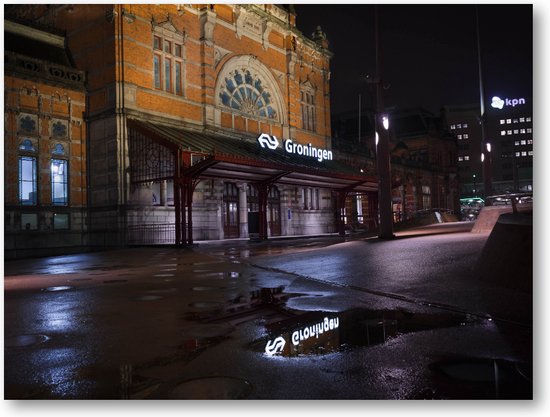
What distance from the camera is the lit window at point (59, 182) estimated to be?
22969mm

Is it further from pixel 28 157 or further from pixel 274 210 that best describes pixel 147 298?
pixel 274 210

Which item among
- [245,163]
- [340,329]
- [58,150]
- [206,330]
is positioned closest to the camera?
[340,329]

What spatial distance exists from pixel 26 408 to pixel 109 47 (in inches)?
919

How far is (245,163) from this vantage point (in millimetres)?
22938

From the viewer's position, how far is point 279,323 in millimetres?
5477

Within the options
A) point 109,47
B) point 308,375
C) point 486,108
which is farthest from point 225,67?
point 308,375

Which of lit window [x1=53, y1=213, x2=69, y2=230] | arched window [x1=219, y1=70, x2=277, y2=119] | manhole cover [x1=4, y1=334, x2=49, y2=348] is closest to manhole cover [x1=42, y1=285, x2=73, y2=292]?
manhole cover [x1=4, y1=334, x2=49, y2=348]

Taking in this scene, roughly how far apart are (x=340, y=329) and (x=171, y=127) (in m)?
21.7

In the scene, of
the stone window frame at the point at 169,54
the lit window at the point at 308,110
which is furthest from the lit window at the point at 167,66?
the lit window at the point at 308,110

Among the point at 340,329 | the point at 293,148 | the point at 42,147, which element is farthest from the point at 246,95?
the point at 340,329

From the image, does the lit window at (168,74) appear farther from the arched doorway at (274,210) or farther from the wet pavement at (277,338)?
the wet pavement at (277,338)

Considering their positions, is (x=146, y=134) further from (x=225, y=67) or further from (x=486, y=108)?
(x=486, y=108)

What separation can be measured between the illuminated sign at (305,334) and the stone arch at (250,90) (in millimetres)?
25182

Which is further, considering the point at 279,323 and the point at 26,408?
the point at 279,323
